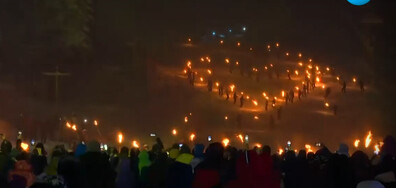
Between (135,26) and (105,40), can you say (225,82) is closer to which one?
(105,40)

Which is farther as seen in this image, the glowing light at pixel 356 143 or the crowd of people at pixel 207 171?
the glowing light at pixel 356 143

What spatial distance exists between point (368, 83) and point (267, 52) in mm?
15386

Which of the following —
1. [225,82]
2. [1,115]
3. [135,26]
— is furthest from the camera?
[135,26]

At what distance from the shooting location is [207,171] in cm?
845

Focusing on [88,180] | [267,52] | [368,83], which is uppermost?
[267,52]

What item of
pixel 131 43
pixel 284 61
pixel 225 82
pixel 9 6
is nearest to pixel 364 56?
pixel 284 61

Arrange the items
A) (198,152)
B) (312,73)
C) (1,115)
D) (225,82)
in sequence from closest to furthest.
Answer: (198,152)
(1,115)
(225,82)
(312,73)

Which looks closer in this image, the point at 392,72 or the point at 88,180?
the point at 88,180

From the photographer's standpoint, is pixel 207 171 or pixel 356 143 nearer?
pixel 207 171

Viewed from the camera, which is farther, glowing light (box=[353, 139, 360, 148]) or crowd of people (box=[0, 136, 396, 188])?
glowing light (box=[353, 139, 360, 148])

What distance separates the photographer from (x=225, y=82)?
4628 cm

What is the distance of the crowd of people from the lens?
8.07 m

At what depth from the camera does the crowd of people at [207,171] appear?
318 inches

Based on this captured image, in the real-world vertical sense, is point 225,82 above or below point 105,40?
below
